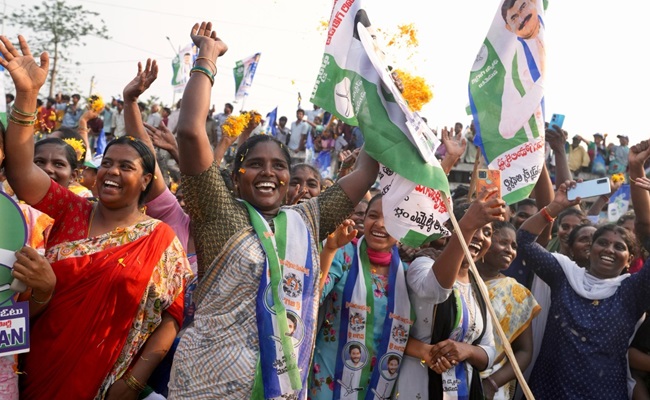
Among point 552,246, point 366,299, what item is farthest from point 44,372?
point 552,246

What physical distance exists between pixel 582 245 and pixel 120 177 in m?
3.30

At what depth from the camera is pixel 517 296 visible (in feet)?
14.2

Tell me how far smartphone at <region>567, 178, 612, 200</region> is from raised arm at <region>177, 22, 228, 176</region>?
8.69 ft

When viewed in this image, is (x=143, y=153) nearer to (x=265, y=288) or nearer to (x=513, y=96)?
(x=265, y=288)

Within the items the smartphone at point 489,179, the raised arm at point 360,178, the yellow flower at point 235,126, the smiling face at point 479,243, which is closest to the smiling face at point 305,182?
the yellow flower at point 235,126

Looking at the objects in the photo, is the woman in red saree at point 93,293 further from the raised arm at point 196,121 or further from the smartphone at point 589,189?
the smartphone at point 589,189

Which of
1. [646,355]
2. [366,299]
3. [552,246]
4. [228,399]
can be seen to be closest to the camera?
[228,399]

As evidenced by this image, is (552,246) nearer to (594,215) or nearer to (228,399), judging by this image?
(594,215)

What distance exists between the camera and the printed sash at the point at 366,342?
11.7 ft

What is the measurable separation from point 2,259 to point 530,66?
315cm

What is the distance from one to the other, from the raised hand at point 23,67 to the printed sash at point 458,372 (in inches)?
91.1

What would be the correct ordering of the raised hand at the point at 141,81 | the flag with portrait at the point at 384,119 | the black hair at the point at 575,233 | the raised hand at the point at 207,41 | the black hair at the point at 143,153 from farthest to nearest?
the black hair at the point at 575,233 → the raised hand at the point at 141,81 → the black hair at the point at 143,153 → the flag with portrait at the point at 384,119 → the raised hand at the point at 207,41

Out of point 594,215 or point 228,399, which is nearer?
point 228,399

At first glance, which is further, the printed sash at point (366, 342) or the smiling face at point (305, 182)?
the smiling face at point (305, 182)
